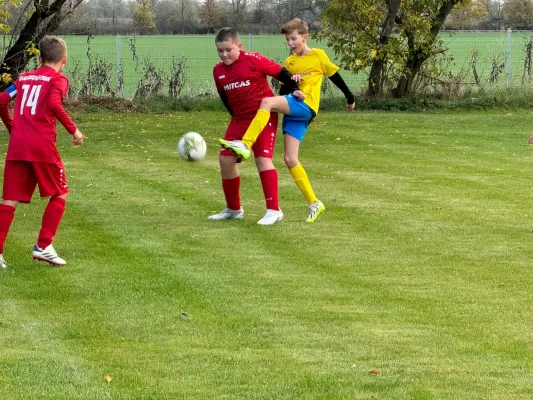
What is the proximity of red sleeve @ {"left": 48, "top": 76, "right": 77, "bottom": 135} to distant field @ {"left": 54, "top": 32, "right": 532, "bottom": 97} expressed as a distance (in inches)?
723

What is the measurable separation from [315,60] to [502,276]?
3464 mm

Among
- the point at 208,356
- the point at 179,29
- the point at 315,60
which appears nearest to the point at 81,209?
the point at 315,60

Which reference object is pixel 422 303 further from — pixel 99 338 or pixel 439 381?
pixel 99 338

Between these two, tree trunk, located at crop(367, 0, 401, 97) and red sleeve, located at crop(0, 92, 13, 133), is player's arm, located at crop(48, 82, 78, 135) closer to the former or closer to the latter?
red sleeve, located at crop(0, 92, 13, 133)

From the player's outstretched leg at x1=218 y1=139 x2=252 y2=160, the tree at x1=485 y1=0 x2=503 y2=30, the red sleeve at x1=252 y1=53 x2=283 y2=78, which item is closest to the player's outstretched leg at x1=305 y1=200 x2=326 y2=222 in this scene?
the player's outstretched leg at x1=218 y1=139 x2=252 y2=160

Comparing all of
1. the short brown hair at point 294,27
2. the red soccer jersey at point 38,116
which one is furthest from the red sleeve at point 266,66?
the red soccer jersey at point 38,116

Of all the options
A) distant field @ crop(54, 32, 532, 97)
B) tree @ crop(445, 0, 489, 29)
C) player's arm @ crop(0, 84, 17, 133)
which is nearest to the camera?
player's arm @ crop(0, 84, 17, 133)

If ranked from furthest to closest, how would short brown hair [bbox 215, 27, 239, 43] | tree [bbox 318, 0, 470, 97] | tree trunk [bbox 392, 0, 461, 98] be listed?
tree trunk [bbox 392, 0, 461, 98]
tree [bbox 318, 0, 470, 97]
short brown hair [bbox 215, 27, 239, 43]

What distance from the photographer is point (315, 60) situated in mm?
10320

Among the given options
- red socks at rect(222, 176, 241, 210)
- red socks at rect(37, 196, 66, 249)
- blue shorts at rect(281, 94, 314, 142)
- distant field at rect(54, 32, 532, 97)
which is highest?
blue shorts at rect(281, 94, 314, 142)

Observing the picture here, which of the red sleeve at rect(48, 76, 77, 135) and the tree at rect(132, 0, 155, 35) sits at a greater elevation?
the red sleeve at rect(48, 76, 77, 135)

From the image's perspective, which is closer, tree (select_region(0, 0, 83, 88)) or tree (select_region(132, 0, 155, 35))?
tree (select_region(0, 0, 83, 88))

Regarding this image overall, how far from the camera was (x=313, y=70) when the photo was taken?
33.9ft

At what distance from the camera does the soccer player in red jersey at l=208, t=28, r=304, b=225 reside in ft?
32.2
